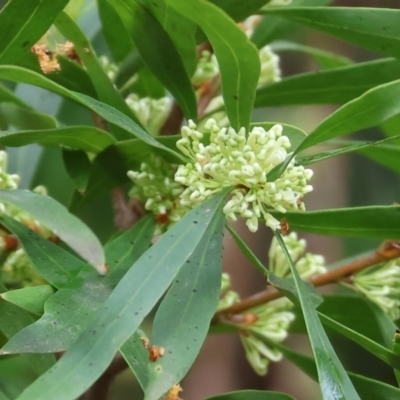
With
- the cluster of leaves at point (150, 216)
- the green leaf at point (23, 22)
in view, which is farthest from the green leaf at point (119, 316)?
the green leaf at point (23, 22)

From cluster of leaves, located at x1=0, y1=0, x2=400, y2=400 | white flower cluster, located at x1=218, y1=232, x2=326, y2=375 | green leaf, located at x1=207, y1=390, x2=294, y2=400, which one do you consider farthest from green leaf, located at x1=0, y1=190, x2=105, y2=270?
white flower cluster, located at x1=218, y1=232, x2=326, y2=375

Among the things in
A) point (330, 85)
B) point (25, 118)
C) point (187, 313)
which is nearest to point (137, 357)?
point (187, 313)

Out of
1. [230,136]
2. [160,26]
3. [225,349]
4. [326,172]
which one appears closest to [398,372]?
[230,136]

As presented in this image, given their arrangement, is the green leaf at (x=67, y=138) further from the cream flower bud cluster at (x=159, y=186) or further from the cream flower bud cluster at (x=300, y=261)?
the cream flower bud cluster at (x=300, y=261)

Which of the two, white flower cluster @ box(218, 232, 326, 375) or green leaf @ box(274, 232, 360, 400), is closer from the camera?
green leaf @ box(274, 232, 360, 400)

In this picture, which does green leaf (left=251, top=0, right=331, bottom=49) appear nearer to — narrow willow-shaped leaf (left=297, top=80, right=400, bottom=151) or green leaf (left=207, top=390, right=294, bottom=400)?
narrow willow-shaped leaf (left=297, top=80, right=400, bottom=151)

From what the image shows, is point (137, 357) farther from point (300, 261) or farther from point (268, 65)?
point (268, 65)
